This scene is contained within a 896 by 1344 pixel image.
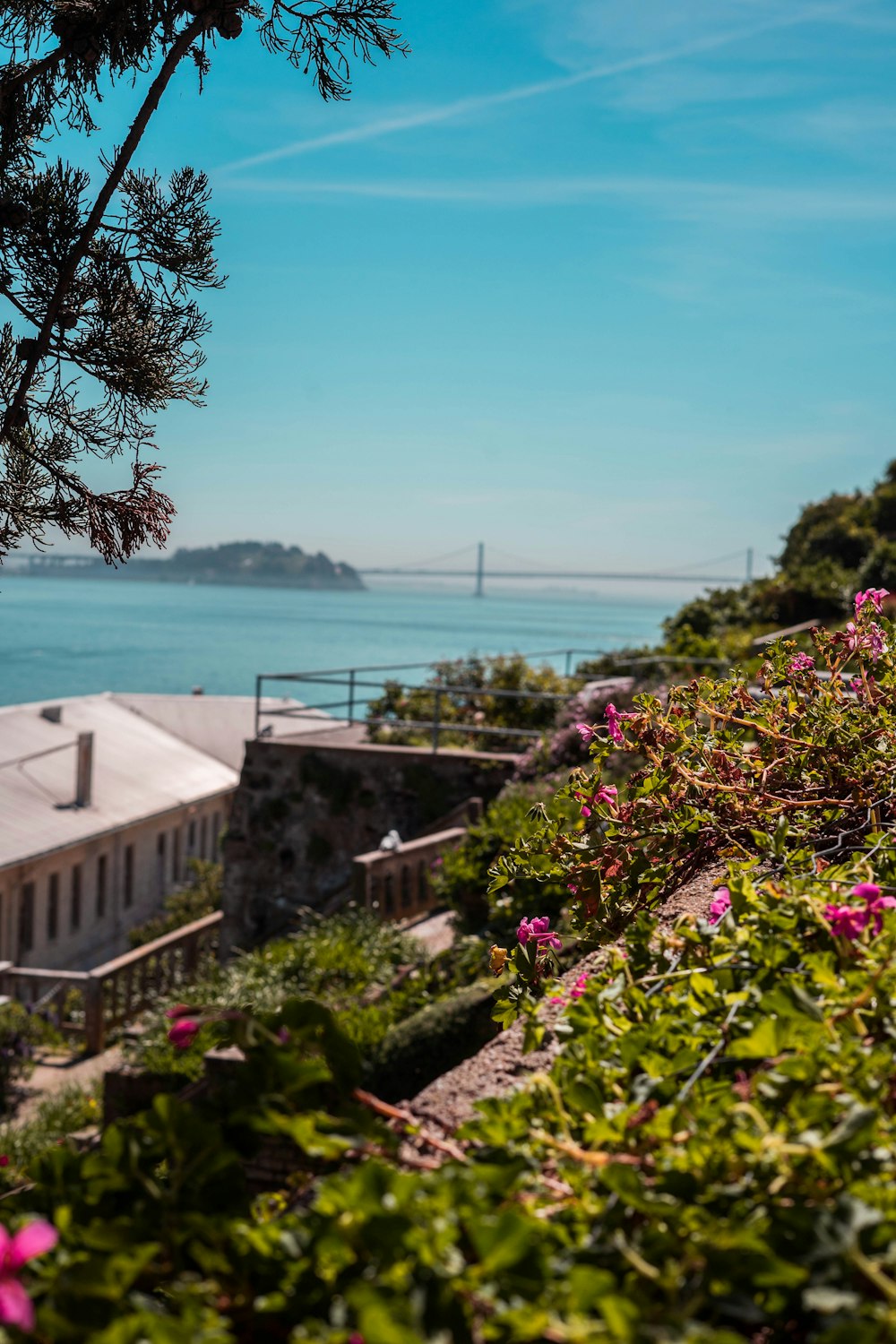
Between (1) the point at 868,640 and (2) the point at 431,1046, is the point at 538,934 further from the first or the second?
(2) the point at 431,1046

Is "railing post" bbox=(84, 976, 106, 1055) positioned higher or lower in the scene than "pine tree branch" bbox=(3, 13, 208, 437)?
lower

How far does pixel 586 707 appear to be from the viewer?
1085 centimetres

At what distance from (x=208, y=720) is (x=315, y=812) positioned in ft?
74.6

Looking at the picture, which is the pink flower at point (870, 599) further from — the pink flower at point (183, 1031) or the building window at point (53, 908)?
the building window at point (53, 908)

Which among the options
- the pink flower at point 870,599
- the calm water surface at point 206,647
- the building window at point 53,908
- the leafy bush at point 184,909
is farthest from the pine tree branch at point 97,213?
the calm water surface at point 206,647

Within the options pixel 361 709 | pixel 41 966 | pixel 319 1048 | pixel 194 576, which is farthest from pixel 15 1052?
pixel 194 576

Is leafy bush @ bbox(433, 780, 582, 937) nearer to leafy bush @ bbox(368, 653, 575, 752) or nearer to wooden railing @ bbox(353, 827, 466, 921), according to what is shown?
wooden railing @ bbox(353, 827, 466, 921)

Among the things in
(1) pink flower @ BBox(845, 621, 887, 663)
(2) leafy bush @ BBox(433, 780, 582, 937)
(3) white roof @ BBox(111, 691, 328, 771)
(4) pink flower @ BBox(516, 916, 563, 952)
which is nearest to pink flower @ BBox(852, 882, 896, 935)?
(4) pink flower @ BBox(516, 916, 563, 952)

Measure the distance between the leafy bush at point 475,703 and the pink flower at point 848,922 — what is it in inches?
462

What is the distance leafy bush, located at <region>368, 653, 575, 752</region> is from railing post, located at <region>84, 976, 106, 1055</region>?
433 cm

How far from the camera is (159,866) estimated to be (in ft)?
90.4

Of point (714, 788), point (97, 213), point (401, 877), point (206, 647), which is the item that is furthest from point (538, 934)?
point (206, 647)

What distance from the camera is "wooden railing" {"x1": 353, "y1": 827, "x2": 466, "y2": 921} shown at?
9828 mm

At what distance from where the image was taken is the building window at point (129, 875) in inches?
1017
